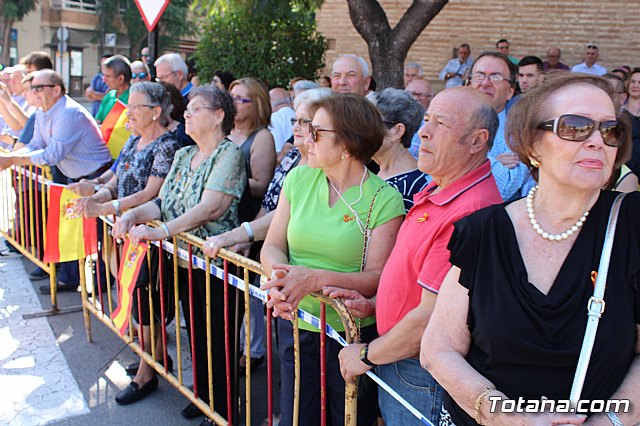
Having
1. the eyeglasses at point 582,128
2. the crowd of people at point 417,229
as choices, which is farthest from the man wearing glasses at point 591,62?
the eyeglasses at point 582,128

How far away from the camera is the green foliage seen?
10.0 metres

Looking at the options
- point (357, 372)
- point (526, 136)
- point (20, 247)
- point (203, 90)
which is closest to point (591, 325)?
point (526, 136)

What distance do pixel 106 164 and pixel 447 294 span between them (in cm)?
487

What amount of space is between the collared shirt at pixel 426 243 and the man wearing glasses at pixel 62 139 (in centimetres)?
430

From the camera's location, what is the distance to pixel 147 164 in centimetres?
466

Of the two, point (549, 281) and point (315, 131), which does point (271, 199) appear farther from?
point (549, 281)

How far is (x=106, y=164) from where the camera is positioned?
6.17 m

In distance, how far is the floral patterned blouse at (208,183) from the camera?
390 cm

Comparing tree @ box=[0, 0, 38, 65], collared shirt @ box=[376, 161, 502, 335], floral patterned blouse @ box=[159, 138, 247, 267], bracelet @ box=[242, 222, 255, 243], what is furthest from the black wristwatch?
tree @ box=[0, 0, 38, 65]

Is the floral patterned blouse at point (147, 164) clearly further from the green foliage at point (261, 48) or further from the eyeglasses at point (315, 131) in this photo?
the green foliage at point (261, 48)

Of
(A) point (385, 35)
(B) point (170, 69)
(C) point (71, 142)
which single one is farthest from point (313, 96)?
(A) point (385, 35)

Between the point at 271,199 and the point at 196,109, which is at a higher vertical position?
the point at 196,109

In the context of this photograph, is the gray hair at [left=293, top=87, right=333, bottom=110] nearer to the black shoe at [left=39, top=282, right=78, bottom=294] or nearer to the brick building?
the black shoe at [left=39, top=282, right=78, bottom=294]

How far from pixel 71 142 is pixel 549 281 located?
5.08 metres
